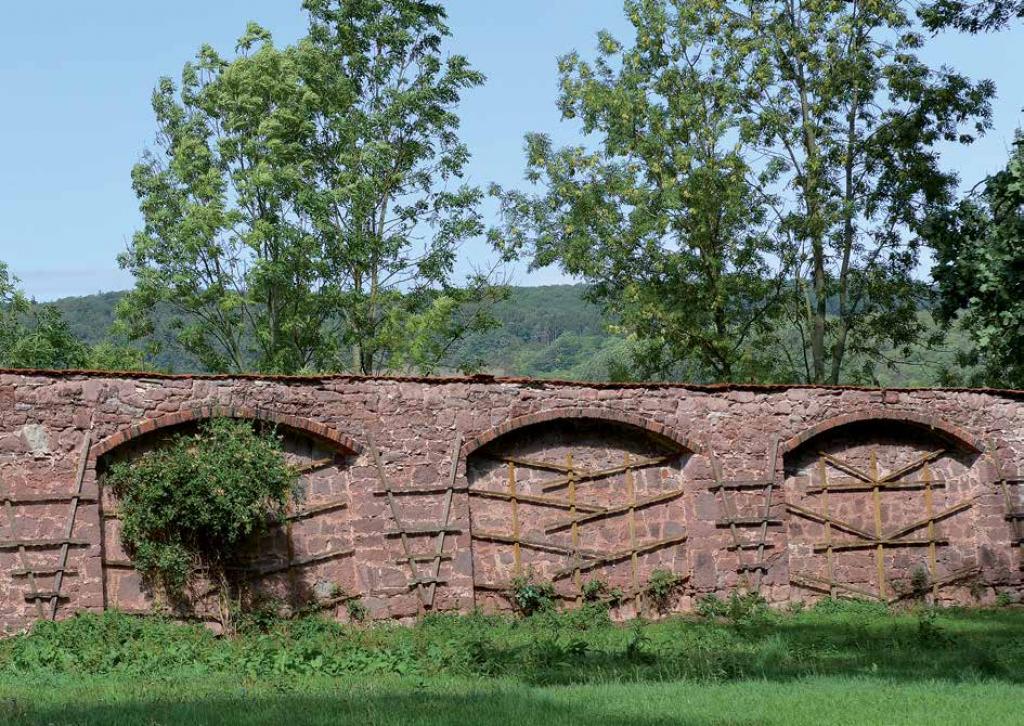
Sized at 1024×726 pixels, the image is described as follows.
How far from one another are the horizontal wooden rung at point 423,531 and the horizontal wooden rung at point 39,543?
3.62 m

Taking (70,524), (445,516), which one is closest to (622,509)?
(445,516)

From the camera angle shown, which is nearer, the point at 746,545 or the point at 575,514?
the point at 575,514

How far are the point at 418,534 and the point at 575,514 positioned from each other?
229cm

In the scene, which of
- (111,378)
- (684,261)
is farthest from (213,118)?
(111,378)

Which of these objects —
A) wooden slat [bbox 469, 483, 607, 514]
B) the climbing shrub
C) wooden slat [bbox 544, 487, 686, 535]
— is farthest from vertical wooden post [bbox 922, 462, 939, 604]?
the climbing shrub

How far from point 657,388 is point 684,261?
29.5ft

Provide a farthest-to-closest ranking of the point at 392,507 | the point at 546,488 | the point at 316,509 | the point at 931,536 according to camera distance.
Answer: the point at 931,536 < the point at 546,488 < the point at 392,507 < the point at 316,509

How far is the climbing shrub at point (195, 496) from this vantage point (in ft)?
47.2

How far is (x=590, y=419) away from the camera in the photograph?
1708 centimetres

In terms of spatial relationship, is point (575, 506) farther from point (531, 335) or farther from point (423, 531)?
point (531, 335)

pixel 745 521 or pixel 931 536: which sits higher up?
pixel 745 521

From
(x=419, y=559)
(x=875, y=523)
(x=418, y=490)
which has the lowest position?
(x=875, y=523)

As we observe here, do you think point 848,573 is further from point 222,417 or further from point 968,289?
point 222,417

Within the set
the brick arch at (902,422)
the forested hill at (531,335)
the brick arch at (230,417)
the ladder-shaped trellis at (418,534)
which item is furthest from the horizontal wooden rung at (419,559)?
the forested hill at (531,335)
